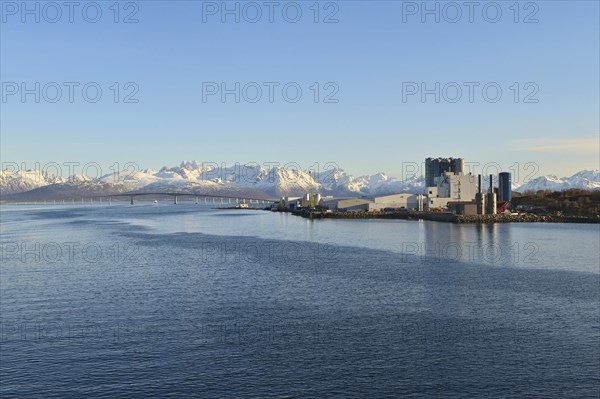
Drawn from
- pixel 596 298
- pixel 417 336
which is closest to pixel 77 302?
pixel 417 336

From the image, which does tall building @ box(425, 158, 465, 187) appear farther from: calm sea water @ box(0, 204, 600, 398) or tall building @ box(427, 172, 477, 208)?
calm sea water @ box(0, 204, 600, 398)

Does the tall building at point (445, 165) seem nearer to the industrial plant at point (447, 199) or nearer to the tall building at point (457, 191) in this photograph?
the industrial plant at point (447, 199)

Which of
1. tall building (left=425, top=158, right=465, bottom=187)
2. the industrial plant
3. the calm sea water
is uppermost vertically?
tall building (left=425, top=158, right=465, bottom=187)

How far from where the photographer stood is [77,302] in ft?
94.0

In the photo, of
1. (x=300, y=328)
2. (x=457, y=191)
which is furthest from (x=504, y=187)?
(x=300, y=328)

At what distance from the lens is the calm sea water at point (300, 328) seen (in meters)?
17.4

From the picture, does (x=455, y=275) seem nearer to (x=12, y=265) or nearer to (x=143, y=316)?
(x=143, y=316)

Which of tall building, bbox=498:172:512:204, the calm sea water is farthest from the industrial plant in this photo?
the calm sea water

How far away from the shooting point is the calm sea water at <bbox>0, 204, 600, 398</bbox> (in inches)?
686

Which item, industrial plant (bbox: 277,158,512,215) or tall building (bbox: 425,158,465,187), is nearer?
industrial plant (bbox: 277,158,512,215)

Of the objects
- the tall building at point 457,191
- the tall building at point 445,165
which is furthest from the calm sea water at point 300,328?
the tall building at point 445,165

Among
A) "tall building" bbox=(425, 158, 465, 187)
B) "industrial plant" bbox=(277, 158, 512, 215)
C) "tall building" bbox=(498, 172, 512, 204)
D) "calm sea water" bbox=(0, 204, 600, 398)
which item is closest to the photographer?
"calm sea water" bbox=(0, 204, 600, 398)

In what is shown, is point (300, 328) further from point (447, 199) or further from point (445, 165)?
point (445, 165)

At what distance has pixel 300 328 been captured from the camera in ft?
75.9
